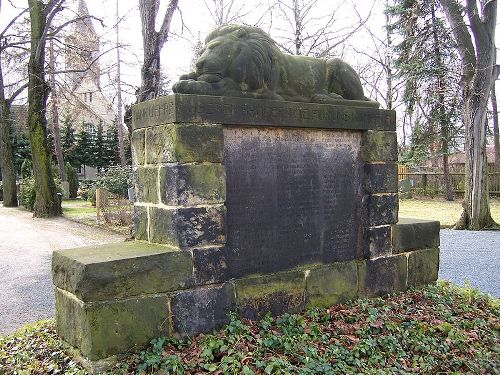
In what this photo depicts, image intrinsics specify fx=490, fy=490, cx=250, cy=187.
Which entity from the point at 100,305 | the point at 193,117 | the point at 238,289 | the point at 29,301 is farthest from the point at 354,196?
the point at 29,301

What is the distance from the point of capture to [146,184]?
14.6 ft

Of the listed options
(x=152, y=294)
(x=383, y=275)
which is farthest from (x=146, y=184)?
(x=383, y=275)

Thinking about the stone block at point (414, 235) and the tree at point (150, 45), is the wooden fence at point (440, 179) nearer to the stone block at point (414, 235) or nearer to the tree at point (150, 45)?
the tree at point (150, 45)

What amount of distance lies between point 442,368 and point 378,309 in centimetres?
88

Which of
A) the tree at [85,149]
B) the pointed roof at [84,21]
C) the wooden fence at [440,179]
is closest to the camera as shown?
the pointed roof at [84,21]

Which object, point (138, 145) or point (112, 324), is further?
point (138, 145)

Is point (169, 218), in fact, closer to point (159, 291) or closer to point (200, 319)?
point (159, 291)

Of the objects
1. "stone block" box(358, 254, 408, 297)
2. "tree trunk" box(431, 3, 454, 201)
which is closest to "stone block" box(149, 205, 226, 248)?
"stone block" box(358, 254, 408, 297)

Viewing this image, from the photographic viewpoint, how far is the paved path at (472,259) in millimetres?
8031

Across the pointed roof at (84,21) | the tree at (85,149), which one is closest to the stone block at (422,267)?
the pointed roof at (84,21)

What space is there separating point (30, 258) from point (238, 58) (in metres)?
8.30

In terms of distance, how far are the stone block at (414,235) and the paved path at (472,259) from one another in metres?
1.94

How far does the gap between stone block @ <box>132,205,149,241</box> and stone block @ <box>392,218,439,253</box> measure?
282cm

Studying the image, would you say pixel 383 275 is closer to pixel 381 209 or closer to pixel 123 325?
pixel 381 209
